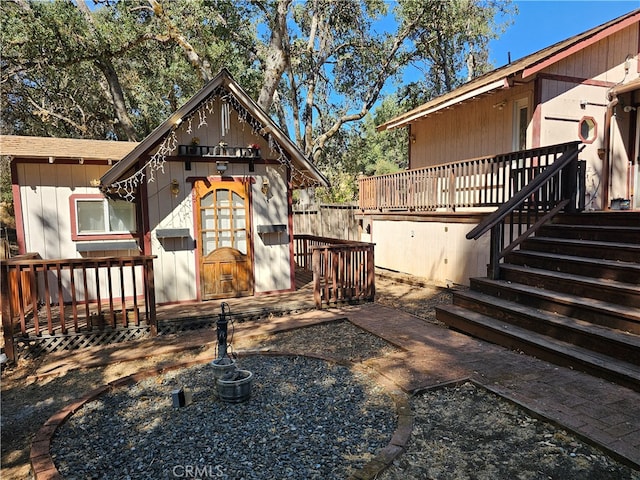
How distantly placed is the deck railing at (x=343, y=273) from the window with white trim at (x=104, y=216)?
370cm

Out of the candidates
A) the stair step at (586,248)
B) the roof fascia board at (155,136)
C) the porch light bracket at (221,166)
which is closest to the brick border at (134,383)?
the roof fascia board at (155,136)

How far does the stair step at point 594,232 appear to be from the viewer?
17.1 ft

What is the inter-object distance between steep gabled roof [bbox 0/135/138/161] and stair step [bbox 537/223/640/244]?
7590 millimetres

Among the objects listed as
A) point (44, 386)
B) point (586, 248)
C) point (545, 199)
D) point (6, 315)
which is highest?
point (545, 199)

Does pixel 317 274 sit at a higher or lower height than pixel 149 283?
lower

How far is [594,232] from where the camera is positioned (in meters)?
5.62

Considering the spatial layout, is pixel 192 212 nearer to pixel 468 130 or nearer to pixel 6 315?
pixel 6 315

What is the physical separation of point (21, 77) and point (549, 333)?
2073 centimetres

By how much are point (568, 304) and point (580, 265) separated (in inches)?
31.7

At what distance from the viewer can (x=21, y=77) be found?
16219mm

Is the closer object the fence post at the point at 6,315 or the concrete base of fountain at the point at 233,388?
the concrete base of fountain at the point at 233,388

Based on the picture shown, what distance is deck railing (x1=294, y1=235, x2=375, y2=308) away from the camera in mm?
6980

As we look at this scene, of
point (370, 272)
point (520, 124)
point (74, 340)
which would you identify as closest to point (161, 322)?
point (74, 340)

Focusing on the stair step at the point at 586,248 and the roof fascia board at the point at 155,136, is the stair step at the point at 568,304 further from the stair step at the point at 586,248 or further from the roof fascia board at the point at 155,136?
the roof fascia board at the point at 155,136
